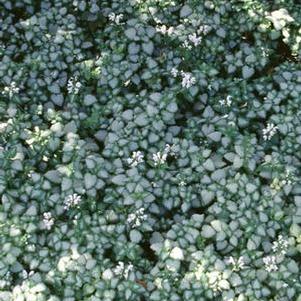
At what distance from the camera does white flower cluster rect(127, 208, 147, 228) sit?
4.21 meters

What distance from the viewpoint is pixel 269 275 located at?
4020 mm

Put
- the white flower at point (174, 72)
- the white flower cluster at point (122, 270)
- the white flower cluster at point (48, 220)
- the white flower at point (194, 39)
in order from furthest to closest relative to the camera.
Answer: the white flower at point (194, 39) < the white flower at point (174, 72) < the white flower cluster at point (48, 220) < the white flower cluster at point (122, 270)

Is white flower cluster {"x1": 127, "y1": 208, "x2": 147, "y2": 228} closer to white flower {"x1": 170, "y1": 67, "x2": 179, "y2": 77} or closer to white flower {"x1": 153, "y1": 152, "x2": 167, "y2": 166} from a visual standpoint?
white flower {"x1": 153, "y1": 152, "x2": 167, "y2": 166}

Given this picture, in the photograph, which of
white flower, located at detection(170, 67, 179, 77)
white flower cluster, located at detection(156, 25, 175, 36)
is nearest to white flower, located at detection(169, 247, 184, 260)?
white flower, located at detection(170, 67, 179, 77)

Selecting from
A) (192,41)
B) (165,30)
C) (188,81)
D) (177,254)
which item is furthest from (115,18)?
(177,254)

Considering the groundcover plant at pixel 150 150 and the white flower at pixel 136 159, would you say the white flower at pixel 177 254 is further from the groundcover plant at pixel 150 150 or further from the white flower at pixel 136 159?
the white flower at pixel 136 159

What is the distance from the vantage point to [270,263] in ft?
13.3

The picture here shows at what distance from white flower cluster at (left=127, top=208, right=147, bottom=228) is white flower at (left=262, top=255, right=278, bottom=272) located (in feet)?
2.92

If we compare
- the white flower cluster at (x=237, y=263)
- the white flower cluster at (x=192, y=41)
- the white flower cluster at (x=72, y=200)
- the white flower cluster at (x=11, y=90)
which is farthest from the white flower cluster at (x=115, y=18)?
the white flower cluster at (x=237, y=263)

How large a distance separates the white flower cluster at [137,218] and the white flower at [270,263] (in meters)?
0.89

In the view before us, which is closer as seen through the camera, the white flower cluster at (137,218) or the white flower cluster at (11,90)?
the white flower cluster at (137,218)

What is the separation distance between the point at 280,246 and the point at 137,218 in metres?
1.02

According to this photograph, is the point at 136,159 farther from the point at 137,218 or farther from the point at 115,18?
the point at 115,18

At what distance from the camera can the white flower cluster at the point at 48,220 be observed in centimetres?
423
